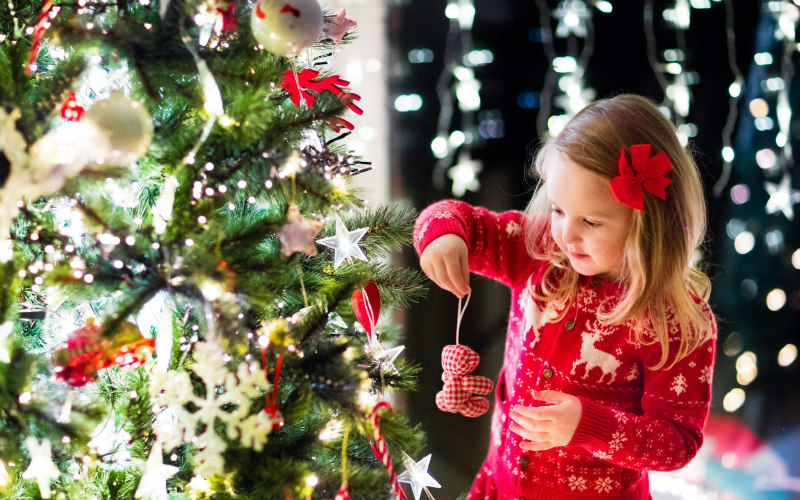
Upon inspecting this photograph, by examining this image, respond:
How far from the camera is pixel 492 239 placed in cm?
116

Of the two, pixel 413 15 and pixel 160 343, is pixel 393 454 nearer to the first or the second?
pixel 160 343

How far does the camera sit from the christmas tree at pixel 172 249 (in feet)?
2.37

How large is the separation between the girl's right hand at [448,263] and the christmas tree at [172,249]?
0.13 m

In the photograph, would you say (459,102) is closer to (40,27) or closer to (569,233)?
(569,233)

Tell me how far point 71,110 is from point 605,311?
0.82 m

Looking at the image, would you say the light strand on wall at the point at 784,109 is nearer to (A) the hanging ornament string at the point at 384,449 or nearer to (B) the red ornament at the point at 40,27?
(A) the hanging ornament string at the point at 384,449

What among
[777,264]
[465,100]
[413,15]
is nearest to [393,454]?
[465,100]

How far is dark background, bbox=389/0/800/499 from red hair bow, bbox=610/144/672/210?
23.0 inches

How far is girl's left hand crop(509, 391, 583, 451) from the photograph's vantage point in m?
0.92

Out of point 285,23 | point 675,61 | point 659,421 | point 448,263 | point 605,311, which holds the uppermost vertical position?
point 285,23

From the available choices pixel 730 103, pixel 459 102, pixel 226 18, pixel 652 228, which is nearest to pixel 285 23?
pixel 226 18

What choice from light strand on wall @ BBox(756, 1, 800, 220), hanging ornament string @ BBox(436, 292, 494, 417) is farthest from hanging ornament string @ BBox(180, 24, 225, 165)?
light strand on wall @ BBox(756, 1, 800, 220)

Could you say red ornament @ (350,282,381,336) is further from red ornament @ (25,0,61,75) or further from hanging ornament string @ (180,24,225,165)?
red ornament @ (25,0,61,75)

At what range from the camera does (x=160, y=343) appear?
0.84 metres
